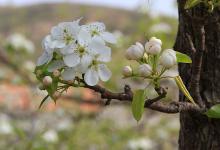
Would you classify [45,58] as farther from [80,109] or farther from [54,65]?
[80,109]

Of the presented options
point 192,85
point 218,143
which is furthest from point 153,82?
point 218,143

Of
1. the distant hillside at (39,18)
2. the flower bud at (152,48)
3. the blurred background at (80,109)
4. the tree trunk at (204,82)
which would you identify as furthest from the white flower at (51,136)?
the distant hillside at (39,18)

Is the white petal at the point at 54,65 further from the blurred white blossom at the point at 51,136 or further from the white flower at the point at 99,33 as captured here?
the blurred white blossom at the point at 51,136

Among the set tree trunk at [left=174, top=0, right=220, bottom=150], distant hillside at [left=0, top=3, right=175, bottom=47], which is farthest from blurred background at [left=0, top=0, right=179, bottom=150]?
distant hillside at [left=0, top=3, right=175, bottom=47]

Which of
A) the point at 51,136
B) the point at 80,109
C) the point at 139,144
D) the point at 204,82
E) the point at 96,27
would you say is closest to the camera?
the point at 96,27

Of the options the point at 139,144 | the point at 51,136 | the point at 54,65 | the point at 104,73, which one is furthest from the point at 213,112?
the point at 51,136

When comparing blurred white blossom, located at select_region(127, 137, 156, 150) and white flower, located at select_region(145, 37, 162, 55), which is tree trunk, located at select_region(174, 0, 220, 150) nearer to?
white flower, located at select_region(145, 37, 162, 55)

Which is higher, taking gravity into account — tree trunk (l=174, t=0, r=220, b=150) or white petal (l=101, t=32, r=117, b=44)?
white petal (l=101, t=32, r=117, b=44)

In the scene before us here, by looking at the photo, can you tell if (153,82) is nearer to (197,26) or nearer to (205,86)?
(197,26)
